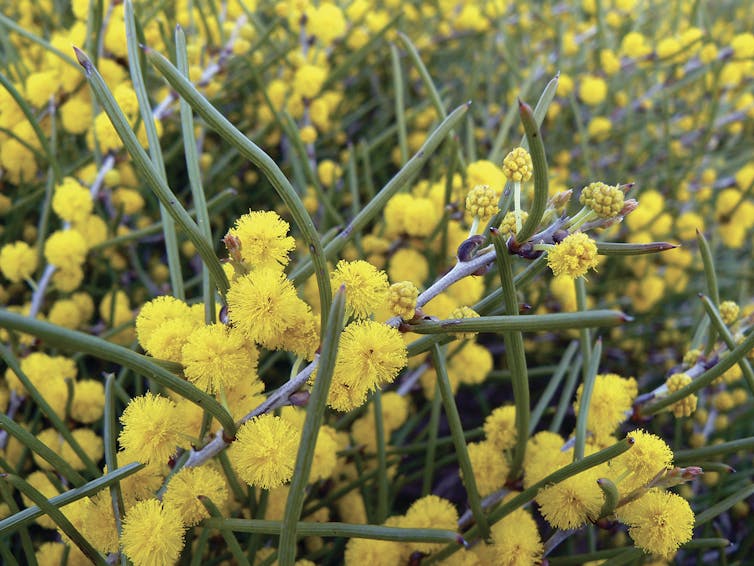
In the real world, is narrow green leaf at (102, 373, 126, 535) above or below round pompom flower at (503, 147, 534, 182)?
below

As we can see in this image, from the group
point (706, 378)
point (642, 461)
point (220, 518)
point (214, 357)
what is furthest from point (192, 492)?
point (706, 378)

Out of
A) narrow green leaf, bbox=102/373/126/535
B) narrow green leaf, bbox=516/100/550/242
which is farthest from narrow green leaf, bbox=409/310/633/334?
narrow green leaf, bbox=102/373/126/535

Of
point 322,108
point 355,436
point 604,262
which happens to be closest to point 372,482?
point 355,436

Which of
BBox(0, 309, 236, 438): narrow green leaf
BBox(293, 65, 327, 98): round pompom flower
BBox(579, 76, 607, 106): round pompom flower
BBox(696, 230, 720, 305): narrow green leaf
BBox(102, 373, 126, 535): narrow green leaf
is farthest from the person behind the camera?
Answer: BBox(579, 76, 607, 106): round pompom flower

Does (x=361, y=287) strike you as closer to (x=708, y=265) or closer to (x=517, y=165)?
(x=517, y=165)

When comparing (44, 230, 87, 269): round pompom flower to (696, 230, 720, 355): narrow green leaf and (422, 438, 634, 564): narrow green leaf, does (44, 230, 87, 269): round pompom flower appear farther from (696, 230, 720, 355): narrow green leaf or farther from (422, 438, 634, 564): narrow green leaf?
(696, 230, 720, 355): narrow green leaf

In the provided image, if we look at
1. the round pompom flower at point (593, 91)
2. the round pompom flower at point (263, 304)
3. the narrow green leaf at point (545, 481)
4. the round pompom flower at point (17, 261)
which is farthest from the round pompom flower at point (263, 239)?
the round pompom flower at point (593, 91)

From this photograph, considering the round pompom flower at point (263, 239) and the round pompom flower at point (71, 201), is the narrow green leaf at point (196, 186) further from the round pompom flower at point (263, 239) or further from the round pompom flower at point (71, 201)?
the round pompom flower at point (71, 201)
